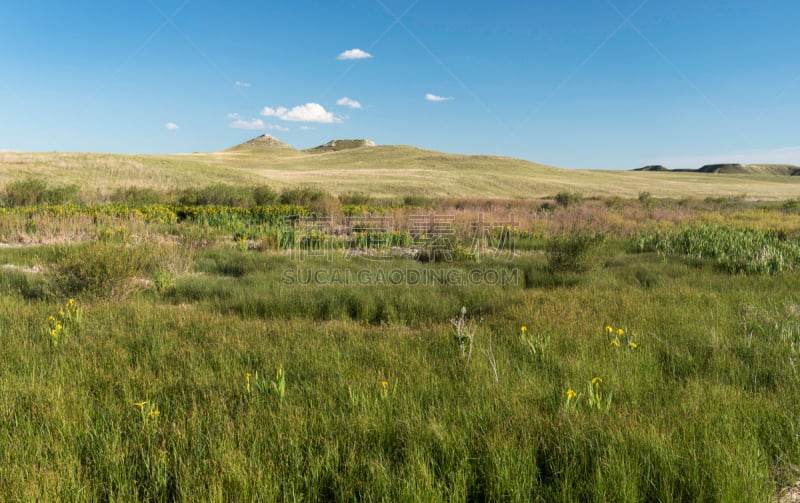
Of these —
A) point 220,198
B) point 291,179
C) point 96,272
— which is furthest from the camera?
point 291,179

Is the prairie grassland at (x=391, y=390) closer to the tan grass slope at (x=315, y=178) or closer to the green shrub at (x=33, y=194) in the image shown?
the green shrub at (x=33, y=194)

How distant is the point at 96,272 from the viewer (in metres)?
6.14

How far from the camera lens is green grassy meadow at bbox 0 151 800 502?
210 cm

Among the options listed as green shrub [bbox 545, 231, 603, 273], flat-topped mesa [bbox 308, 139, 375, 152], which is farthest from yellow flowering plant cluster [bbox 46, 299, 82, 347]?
flat-topped mesa [bbox 308, 139, 375, 152]

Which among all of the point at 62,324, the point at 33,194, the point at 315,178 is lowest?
the point at 62,324

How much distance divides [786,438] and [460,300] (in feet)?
13.6

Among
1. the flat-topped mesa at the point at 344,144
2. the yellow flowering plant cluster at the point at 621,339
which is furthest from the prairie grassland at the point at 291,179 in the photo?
the flat-topped mesa at the point at 344,144

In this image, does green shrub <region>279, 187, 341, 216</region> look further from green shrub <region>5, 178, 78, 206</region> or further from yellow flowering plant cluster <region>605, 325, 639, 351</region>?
yellow flowering plant cluster <region>605, 325, 639, 351</region>

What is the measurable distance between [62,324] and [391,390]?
385cm

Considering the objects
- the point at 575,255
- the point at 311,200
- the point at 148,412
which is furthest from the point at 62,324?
the point at 311,200

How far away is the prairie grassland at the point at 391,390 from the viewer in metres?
2.09

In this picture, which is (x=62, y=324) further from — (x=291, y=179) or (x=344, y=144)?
(x=344, y=144)

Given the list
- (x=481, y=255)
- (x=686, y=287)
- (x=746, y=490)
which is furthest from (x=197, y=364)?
(x=481, y=255)

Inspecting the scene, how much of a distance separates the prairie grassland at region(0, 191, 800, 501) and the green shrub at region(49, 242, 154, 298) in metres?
0.03
